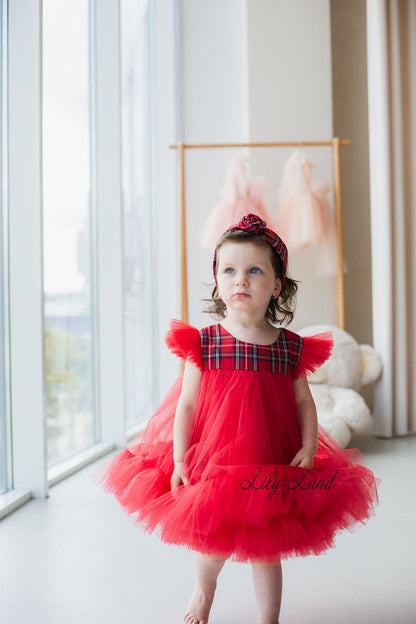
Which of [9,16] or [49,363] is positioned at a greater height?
[9,16]

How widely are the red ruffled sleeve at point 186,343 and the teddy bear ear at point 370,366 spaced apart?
6.61ft

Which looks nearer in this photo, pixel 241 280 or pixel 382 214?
pixel 241 280

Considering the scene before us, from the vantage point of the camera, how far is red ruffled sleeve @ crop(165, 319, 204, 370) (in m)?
1.19

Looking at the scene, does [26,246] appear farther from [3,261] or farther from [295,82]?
[295,82]

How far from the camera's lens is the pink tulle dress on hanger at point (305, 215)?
288cm

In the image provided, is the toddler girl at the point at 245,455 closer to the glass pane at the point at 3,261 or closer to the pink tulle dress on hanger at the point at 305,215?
the glass pane at the point at 3,261

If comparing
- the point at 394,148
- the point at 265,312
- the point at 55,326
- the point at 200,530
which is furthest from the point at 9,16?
the point at 394,148

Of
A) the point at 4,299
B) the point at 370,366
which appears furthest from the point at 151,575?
the point at 370,366

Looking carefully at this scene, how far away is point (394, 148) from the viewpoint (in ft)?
10.2

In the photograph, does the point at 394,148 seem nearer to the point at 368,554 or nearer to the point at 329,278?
the point at 329,278

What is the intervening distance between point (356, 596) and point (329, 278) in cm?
216

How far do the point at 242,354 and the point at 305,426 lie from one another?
21 cm

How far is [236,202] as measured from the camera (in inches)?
111

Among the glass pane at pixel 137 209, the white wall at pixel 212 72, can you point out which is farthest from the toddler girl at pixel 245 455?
the white wall at pixel 212 72
